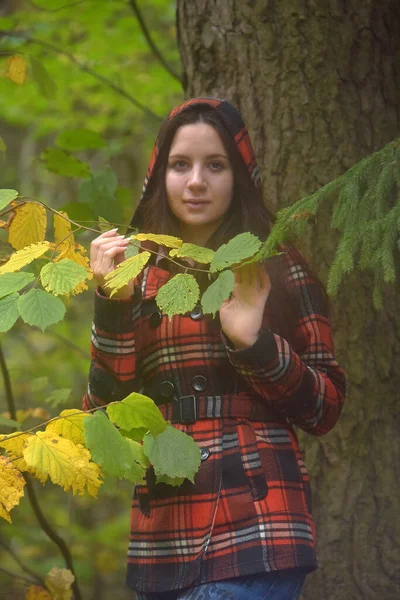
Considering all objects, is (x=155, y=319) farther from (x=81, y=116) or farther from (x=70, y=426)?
(x=81, y=116)

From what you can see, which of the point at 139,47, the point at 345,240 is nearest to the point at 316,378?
the point at 345,240

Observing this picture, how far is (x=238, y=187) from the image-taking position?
2328mm

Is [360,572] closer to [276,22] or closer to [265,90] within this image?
[265,90]

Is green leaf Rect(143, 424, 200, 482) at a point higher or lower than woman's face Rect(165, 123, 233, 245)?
lower

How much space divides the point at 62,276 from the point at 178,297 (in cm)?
28

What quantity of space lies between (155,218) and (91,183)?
3.16 ft

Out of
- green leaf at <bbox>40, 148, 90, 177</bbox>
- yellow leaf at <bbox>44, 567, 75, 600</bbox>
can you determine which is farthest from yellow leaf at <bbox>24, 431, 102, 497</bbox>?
green leaf at <bbox>40, 148, 90, 177</bbox>

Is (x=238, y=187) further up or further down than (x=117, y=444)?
further up

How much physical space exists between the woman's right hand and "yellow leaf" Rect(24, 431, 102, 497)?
452 mm

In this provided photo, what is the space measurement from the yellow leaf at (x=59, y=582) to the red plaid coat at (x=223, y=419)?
0.85m

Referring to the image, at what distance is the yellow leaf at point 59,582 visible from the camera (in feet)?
9.66

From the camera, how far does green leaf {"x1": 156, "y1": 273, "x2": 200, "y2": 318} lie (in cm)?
177

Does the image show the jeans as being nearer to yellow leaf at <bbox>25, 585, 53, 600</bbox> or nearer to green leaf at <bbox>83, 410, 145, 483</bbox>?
green leaf at <bbox>83, 410, 145, 483</bbox>

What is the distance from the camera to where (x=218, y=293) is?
5.72 ft
